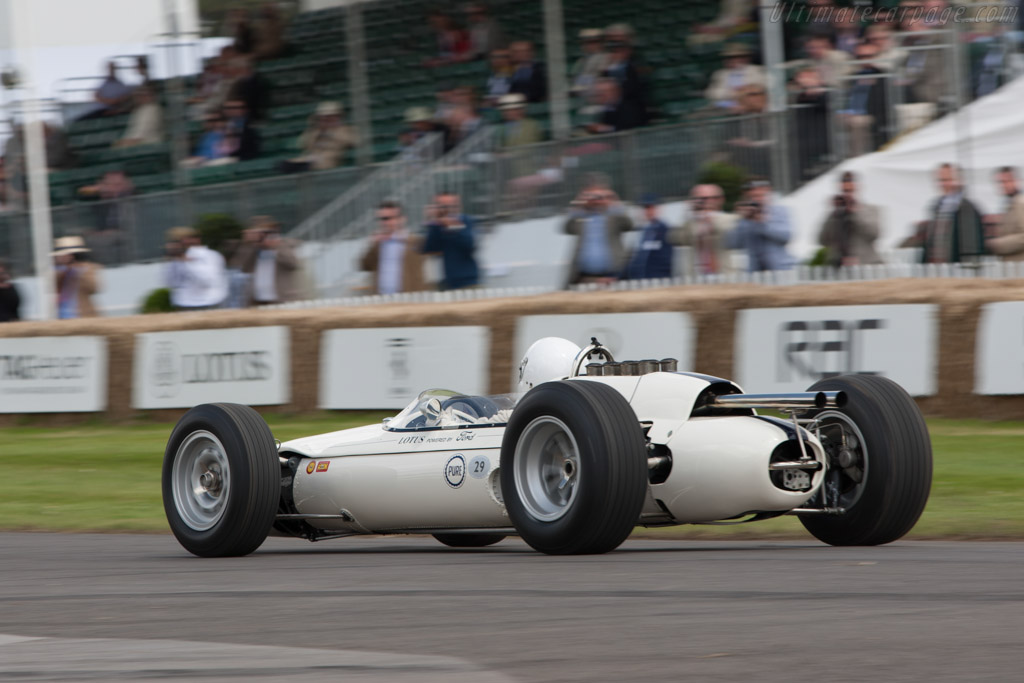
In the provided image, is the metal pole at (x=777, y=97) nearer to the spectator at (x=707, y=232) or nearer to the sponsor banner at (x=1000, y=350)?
the spectator at (x=707, y=232)

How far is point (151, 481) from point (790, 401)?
7151 mm

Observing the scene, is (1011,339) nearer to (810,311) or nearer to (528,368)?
(810,311)

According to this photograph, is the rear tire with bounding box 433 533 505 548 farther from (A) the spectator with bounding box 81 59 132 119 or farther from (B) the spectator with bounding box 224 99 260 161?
(A) the spectator with bounding box 81 59 132 119

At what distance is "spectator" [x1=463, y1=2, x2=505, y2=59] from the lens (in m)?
20.2

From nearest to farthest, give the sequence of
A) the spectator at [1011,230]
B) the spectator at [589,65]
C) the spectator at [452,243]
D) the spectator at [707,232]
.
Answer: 1. the spectator at [1011,230]
2. the spectator at [707,232]
3. the spectator at [452,243]
4. the spectator at [589,65]

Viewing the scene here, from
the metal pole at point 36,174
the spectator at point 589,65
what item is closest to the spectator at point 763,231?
the spectator at point 589,65

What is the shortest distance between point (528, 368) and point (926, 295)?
529cm

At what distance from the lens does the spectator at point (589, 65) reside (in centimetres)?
1767

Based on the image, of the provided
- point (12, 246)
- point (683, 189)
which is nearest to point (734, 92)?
point (683, 189)

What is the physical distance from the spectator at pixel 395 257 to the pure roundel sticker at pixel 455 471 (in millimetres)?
8827

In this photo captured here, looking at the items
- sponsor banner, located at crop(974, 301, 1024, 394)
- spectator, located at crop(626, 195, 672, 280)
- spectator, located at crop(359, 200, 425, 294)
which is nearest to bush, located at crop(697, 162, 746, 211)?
spectator, located at crop(626, 195, 672, 280)

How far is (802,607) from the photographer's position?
5.01 meters

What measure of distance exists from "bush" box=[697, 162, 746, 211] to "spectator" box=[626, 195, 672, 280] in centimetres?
76

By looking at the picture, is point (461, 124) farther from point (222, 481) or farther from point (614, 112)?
point (222, 481)
